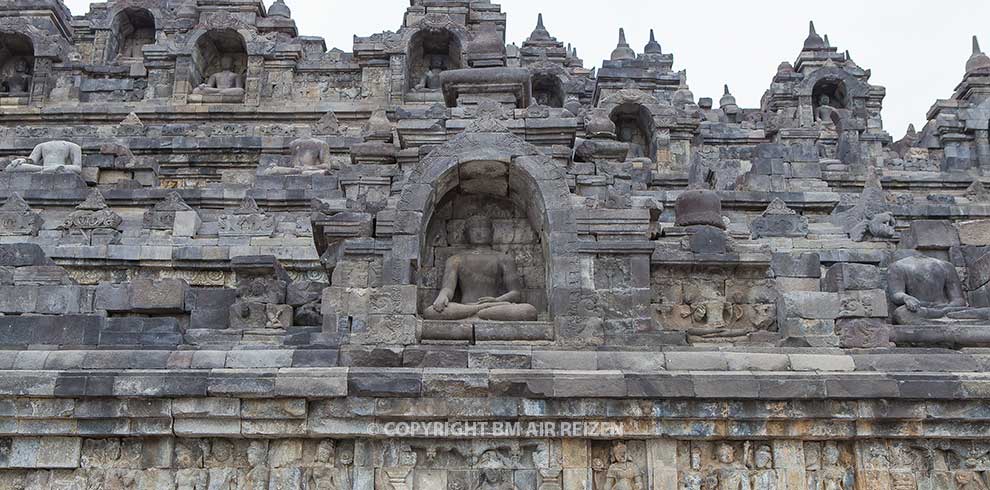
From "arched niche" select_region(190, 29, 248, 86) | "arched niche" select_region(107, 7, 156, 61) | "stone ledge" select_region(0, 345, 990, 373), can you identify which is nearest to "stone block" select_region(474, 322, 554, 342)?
"stone ledge" select_region(0, 345, 990, 373)

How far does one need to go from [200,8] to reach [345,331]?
22909 mm

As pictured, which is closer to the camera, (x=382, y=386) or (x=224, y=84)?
(x=382, y=386)

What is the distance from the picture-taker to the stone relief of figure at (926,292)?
12398 mm

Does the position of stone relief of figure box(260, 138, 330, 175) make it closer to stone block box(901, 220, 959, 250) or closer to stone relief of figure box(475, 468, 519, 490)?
stone block box(901, 220, 959, 250)

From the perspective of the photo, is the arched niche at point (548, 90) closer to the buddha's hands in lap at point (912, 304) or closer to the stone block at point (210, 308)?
the buddha's hands in lap at point (912, 304)

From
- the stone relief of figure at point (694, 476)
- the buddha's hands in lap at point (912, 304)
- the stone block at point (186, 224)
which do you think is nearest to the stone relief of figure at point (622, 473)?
the stone relief of figure at point (694, 476)

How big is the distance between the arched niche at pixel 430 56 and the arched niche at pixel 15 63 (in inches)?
452

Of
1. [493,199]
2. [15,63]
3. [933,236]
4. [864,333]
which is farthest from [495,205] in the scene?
[15,63]

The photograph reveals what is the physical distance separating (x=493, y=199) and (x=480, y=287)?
1.41m

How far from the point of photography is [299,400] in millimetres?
10445

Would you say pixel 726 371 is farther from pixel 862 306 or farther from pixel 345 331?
pixel 345 331

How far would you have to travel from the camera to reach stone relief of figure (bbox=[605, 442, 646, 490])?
10633 mm

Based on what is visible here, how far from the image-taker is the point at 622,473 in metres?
10.7

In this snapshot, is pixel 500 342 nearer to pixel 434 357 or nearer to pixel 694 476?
pixel 434 357
